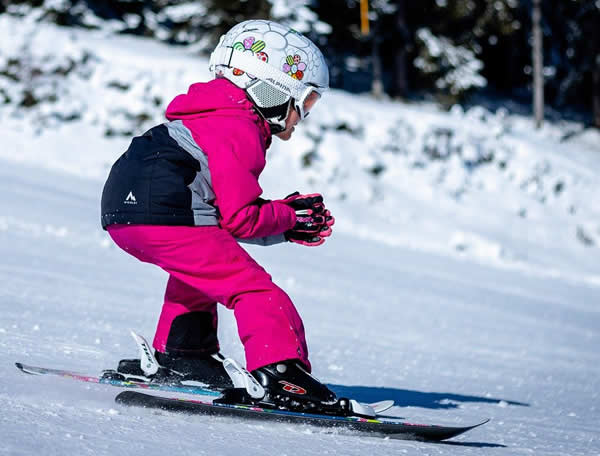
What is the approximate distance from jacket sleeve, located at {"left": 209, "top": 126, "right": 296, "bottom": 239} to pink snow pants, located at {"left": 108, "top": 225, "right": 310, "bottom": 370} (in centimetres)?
10

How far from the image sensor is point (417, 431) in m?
3.01

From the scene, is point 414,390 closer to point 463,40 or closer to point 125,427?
point 125,427

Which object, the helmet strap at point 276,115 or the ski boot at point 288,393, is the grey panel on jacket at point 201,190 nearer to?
the helmet strap at point 276,115

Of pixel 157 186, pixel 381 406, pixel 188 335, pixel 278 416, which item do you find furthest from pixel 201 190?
pixel 381 406

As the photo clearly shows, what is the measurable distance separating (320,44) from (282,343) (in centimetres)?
1648

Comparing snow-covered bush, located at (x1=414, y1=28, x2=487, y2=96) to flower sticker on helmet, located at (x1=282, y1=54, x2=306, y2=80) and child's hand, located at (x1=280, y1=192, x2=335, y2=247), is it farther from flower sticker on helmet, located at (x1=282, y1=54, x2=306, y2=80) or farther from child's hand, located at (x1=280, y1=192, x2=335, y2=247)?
child's hand, located at (x1=280, y1=192, x2=335, y2=247)

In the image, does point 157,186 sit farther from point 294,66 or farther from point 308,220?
point 294,66

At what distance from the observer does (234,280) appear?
2.98m

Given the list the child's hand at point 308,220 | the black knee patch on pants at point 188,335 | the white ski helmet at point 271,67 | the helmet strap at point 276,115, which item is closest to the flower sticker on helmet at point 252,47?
the white ski helmet at point 271,67

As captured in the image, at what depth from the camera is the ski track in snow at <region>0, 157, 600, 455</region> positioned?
8.79ft

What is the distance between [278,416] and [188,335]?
664mm

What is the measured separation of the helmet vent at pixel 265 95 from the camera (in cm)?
319

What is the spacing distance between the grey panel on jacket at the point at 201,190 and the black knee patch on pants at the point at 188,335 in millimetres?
573

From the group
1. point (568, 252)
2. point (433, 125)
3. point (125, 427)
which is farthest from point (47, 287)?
point (433, 125)
